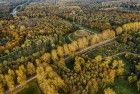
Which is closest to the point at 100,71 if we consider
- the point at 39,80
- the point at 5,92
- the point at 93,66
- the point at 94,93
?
the point at 93,66

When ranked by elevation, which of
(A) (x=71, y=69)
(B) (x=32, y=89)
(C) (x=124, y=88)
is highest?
(A) (x=71, y=69)

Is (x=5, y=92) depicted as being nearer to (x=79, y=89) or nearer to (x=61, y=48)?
(x=79, y=89)

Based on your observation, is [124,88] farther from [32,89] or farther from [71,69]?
[32,89]

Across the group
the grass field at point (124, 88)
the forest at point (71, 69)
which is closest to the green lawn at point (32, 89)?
the forest at point (71, 69)

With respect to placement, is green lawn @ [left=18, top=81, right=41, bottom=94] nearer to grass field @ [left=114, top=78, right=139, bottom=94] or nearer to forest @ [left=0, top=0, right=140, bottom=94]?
forest @ [left=0, top=0, right=140, bottom=94]

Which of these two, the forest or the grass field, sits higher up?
the forest

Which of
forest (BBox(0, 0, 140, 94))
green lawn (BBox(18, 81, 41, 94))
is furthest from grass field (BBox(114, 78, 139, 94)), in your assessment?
green lawn (BBox(18, 81, 41, 94))

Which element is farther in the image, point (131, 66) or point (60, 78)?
point (131, 66)

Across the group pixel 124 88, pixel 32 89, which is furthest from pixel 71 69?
pixel 124 88
